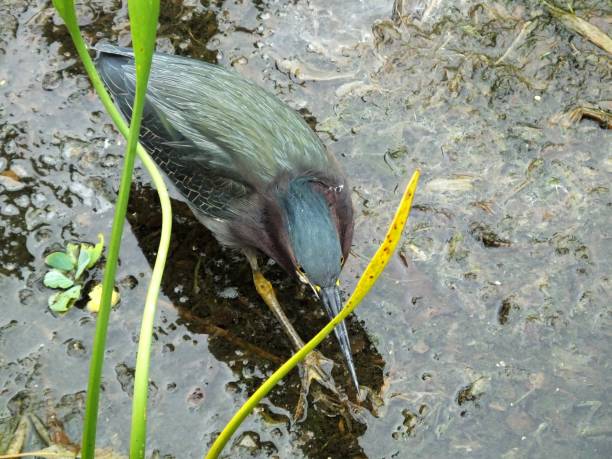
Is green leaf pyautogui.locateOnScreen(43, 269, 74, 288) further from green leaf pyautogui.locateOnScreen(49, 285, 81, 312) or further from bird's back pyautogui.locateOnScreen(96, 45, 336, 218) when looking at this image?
bird's back pyautogui.locateOnScreen(96, 45, 336, 218)

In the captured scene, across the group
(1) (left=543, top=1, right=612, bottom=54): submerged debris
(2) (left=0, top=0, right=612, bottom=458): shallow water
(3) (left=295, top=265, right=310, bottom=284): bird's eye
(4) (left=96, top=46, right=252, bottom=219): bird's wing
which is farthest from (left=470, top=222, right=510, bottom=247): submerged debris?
(1) (left=543, top=1, right=612, bottom=54): submerged debris

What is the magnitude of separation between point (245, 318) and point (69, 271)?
879 millimetres

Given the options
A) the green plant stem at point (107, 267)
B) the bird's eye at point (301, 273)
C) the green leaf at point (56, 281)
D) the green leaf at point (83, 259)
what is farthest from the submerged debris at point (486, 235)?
the green leaf at point (56, 281)

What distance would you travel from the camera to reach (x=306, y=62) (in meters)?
5.23

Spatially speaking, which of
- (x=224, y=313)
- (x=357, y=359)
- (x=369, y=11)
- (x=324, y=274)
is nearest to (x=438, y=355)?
(x=357, y=359)

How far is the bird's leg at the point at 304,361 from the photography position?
3971 millimetres

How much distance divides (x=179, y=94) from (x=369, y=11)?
1.53 m

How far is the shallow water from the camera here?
3.87 meters

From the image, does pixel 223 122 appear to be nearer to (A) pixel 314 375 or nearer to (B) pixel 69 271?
(B) pixel 69 271

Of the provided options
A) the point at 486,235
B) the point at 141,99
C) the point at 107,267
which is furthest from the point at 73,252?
the point at 141,99

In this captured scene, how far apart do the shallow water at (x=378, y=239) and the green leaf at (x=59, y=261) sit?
0.34ft

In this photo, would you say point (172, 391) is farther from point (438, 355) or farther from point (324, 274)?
point (438, 355)

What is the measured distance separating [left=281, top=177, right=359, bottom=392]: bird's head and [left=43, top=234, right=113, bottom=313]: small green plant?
99cm

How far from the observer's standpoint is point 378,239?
175 inches
